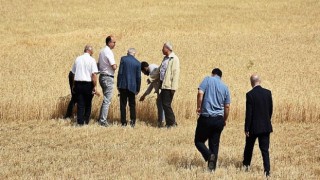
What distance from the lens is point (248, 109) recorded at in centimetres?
851

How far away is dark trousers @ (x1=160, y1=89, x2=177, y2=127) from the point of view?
12156mm

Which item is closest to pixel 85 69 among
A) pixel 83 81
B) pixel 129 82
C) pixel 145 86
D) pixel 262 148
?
pixel 83 81

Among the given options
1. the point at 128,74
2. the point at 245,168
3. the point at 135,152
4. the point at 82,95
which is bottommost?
the point at 245,168

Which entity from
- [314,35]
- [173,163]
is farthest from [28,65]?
[314,35]

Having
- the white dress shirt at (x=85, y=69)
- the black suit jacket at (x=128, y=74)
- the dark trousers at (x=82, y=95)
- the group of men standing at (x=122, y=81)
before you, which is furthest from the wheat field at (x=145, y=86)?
the white dress shirt at (x=85, y=69)

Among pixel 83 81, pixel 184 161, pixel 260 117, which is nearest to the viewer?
pixel 260 117

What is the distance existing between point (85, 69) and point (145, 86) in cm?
431

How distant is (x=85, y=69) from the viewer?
12.4 metres

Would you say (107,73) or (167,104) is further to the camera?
(107,73)

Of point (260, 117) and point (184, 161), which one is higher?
point (260, 117)

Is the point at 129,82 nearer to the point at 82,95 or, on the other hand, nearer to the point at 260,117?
the point at 82,95

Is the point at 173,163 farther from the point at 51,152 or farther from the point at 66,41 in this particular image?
the point at 66,41

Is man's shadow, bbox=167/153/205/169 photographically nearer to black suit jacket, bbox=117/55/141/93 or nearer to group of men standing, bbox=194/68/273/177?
group of men standing, bbox=194/68/273/177

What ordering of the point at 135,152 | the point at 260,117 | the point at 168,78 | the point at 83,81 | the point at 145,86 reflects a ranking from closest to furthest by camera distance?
the point at 260,117, the point at 135,152, the point at 168,78, the point at 83,81, the point at 145,86
